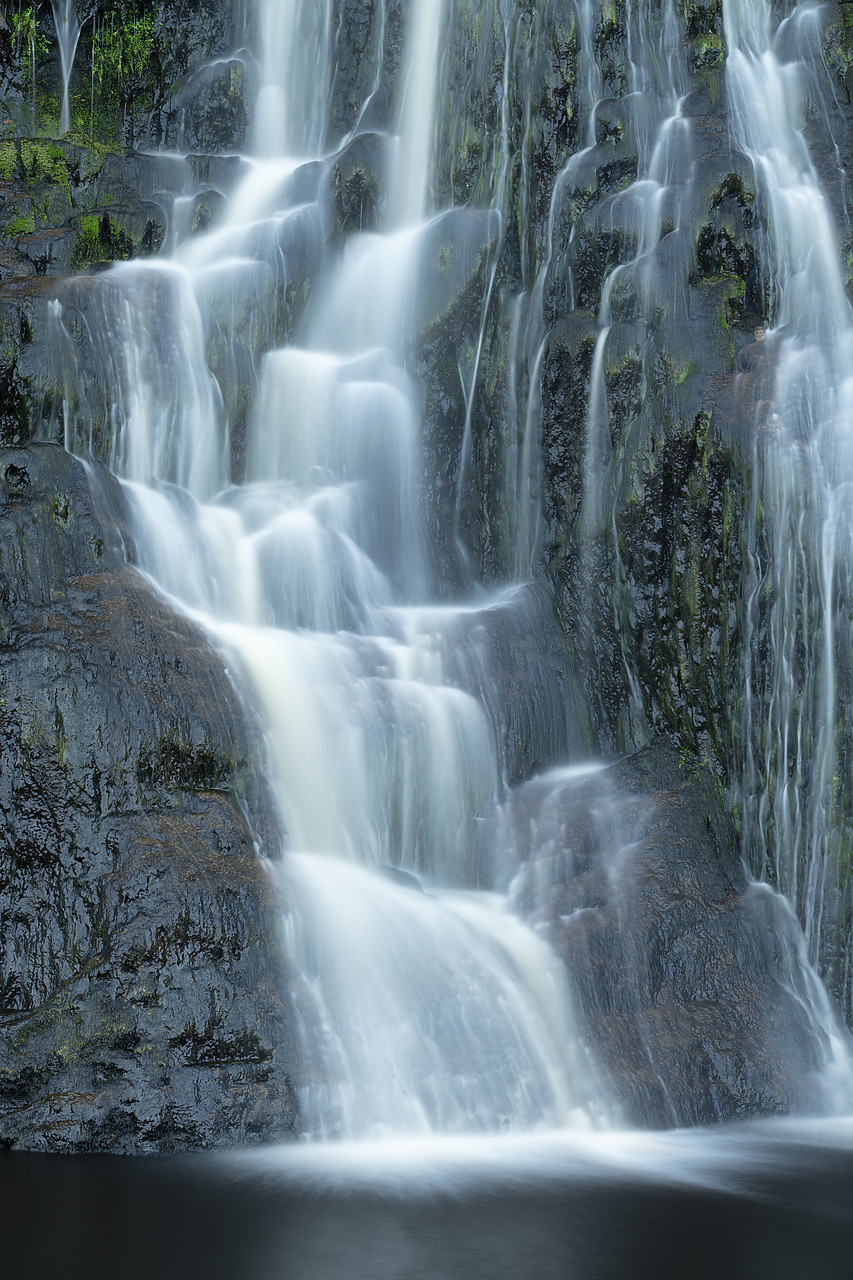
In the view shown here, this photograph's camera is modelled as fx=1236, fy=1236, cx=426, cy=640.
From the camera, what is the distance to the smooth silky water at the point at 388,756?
6363 millimetres

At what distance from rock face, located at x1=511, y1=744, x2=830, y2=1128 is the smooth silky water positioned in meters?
0.27

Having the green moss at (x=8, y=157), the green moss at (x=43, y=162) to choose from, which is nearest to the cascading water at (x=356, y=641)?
the green moss at (x=43, y=162)

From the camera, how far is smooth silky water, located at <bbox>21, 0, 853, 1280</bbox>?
636cm

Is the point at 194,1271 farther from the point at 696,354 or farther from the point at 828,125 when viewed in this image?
the point at 828,125

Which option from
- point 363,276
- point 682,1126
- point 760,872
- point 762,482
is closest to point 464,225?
point 363,276

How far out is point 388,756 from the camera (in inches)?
418

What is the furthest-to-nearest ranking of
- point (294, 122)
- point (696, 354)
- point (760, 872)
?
1. point (294, 122)
2. point (696, 354)
3. point (760, 872)

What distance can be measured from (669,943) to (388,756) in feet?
9.12

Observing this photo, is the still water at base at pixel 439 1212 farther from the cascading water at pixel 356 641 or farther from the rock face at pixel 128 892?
the cascading water at pixel 356 641

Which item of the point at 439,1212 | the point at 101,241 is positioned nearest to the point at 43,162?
the point at 101,241

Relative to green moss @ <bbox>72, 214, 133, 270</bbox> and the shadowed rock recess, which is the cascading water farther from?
green moss @ <bbox>72, 214, 133, 270</bbox>

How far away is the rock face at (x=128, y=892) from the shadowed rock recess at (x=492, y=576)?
0.02 meters

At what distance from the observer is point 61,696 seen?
354 inches

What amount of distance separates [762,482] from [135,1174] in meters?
7.59
